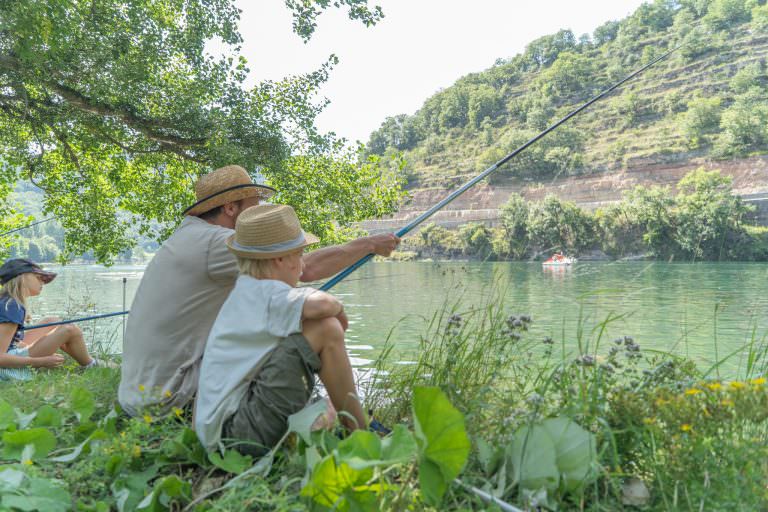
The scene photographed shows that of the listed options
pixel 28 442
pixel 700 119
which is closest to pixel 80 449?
pixel 28 442

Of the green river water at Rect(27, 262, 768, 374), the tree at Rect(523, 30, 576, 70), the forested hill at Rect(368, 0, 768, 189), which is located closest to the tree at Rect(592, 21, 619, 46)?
the tree at Rect(523, 30, 576, 70)

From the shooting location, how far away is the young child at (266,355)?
5.90 feet

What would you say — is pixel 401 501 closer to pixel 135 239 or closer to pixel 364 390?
pixel 364 390

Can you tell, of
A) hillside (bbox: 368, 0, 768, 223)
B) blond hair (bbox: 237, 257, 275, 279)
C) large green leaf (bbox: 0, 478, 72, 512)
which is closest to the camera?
large green leaf (bbox: 0, 478, 72, 512)

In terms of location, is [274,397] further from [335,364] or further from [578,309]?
[578,309]

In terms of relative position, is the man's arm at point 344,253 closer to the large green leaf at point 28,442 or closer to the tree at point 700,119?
the large green leaf at point 28,442

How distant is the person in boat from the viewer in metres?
3.89

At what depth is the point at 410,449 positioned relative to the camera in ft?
4.28

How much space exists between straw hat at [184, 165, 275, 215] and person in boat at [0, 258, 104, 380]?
2.04 m

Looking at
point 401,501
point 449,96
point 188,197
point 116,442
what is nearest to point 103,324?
point 188,197

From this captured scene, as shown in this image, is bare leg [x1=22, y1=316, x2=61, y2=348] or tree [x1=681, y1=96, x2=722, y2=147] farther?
tree [x1=681, y1=96, x2=722, y2=147]

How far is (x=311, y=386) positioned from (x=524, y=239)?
2.31 metres

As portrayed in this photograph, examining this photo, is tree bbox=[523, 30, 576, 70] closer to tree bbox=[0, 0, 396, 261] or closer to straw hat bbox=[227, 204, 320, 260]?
tree bbox=[0, 0, 396, 261]

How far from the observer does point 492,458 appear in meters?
1.64
